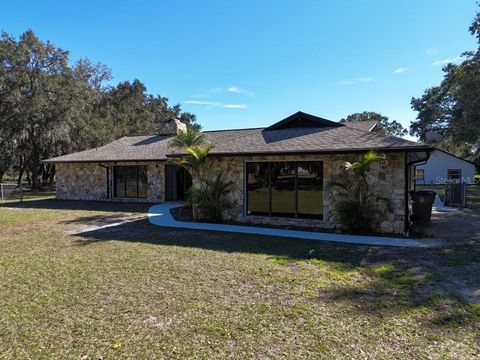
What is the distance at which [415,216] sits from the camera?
446 inches

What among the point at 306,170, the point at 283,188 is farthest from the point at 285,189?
the point at 306,170

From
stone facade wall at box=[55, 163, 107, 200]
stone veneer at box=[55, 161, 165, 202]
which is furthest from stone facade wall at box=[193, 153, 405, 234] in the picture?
stone facade wall at box=[55, 163, 107, 200]

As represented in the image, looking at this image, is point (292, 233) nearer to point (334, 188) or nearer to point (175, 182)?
point (334, 188)

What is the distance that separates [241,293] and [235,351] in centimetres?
158

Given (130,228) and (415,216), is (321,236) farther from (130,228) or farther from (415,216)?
(130,228)

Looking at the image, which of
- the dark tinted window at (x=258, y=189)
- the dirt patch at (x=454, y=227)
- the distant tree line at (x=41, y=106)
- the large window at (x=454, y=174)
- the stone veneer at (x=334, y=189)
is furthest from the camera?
the large window at (x=454, y=174)

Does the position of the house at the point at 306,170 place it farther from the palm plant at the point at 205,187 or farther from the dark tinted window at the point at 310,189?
the palm plant at the point at 205,187

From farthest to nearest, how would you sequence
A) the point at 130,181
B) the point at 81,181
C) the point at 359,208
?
the point at 81,181 < the point at 130,181 < the point at 359,208

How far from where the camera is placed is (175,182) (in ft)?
60.2

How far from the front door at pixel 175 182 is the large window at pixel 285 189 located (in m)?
7.71

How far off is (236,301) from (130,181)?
49.3ft

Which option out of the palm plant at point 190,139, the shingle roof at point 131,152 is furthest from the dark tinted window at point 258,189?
the shingle roof at point 131,152

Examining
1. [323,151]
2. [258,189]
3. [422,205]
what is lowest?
[422,205]

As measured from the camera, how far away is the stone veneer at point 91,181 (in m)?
17.6
